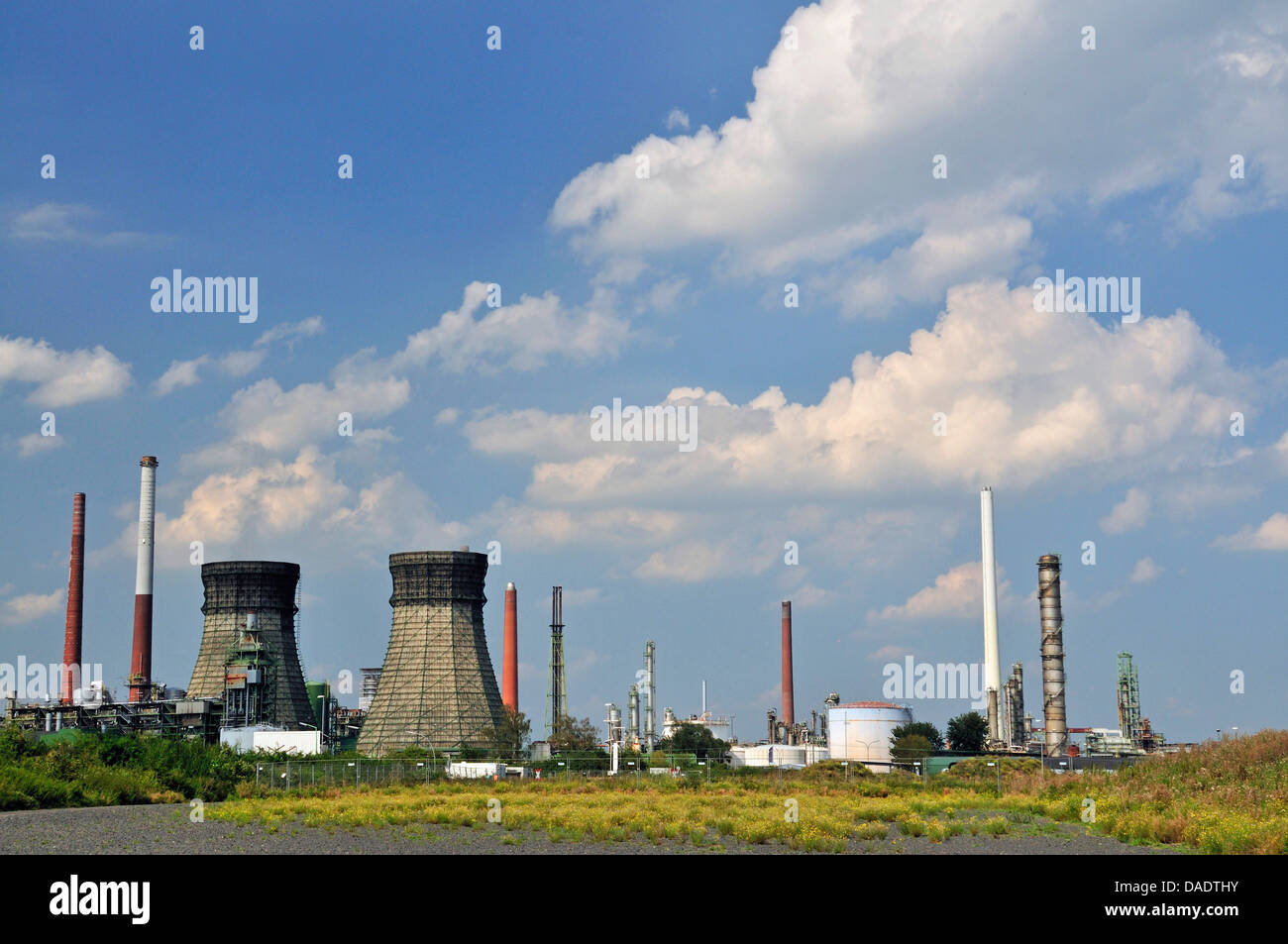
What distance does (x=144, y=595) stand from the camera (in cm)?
9531

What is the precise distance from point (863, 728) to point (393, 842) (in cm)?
7546

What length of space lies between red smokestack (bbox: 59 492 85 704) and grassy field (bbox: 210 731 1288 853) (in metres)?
53.2

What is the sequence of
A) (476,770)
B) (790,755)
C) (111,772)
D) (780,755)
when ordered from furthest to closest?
(790,755)
(780,755)
(476,770)
(111,772)

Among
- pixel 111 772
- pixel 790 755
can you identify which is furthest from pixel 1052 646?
pixel 111 772

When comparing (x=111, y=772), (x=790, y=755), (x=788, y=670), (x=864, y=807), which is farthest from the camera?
(x=788, y=670)

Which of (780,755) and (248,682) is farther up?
(248,682)

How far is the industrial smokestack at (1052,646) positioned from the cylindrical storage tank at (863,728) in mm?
11550

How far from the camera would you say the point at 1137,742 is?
11706 centimetres

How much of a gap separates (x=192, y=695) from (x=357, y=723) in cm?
2048

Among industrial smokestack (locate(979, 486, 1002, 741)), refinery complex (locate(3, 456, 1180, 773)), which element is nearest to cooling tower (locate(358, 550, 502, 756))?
refinery complex (locate(3, 456, 1180, 773))

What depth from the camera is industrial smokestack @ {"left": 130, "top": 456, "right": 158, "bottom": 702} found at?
91.6m

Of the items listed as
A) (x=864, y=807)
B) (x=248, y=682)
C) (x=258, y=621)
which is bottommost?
(x=864, y=807)

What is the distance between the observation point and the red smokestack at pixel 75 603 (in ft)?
300

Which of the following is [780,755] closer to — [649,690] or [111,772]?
[649,690]
